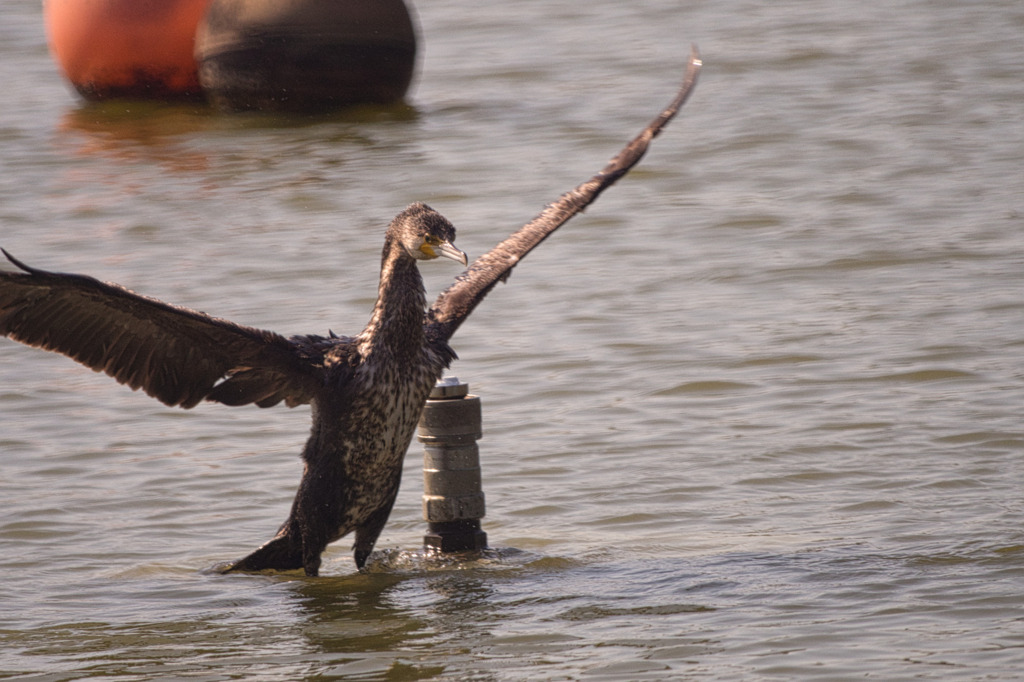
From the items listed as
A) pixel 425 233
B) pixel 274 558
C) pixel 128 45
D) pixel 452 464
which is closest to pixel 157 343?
pixel 274 558

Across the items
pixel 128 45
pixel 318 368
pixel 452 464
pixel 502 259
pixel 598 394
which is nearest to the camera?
pixel 318 368

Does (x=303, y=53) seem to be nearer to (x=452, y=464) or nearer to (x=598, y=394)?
(x=598, y=394)

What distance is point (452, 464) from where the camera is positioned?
6758 mm

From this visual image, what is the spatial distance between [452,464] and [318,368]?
72 cm

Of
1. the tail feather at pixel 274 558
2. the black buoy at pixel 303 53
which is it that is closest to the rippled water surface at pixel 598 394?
the tail feather at pixel 274 558

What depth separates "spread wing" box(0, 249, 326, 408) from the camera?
600 cm

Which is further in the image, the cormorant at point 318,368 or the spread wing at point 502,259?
the spread wing at point 502,259

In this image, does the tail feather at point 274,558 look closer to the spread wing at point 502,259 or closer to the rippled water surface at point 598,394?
the rippled water surface at point 598,394

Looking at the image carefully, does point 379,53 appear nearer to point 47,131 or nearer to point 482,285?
point 47,131

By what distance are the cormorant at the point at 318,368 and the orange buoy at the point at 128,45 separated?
34.3 ft

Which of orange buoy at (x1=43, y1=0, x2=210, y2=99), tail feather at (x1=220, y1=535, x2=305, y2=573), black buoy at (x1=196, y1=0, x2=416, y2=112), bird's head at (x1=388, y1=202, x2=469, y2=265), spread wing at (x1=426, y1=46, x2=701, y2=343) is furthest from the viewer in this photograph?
orange buoy at (x1=43, y1=0, x2=210, y2=99)

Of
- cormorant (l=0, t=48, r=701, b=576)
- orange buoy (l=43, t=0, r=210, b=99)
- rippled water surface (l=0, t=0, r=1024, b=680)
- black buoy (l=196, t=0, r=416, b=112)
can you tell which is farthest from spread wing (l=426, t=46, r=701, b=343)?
orange buoy (l=43, t=0, r=210, b=99)

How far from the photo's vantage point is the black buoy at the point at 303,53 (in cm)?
1548

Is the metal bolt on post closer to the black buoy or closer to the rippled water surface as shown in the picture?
the rippled water surface
